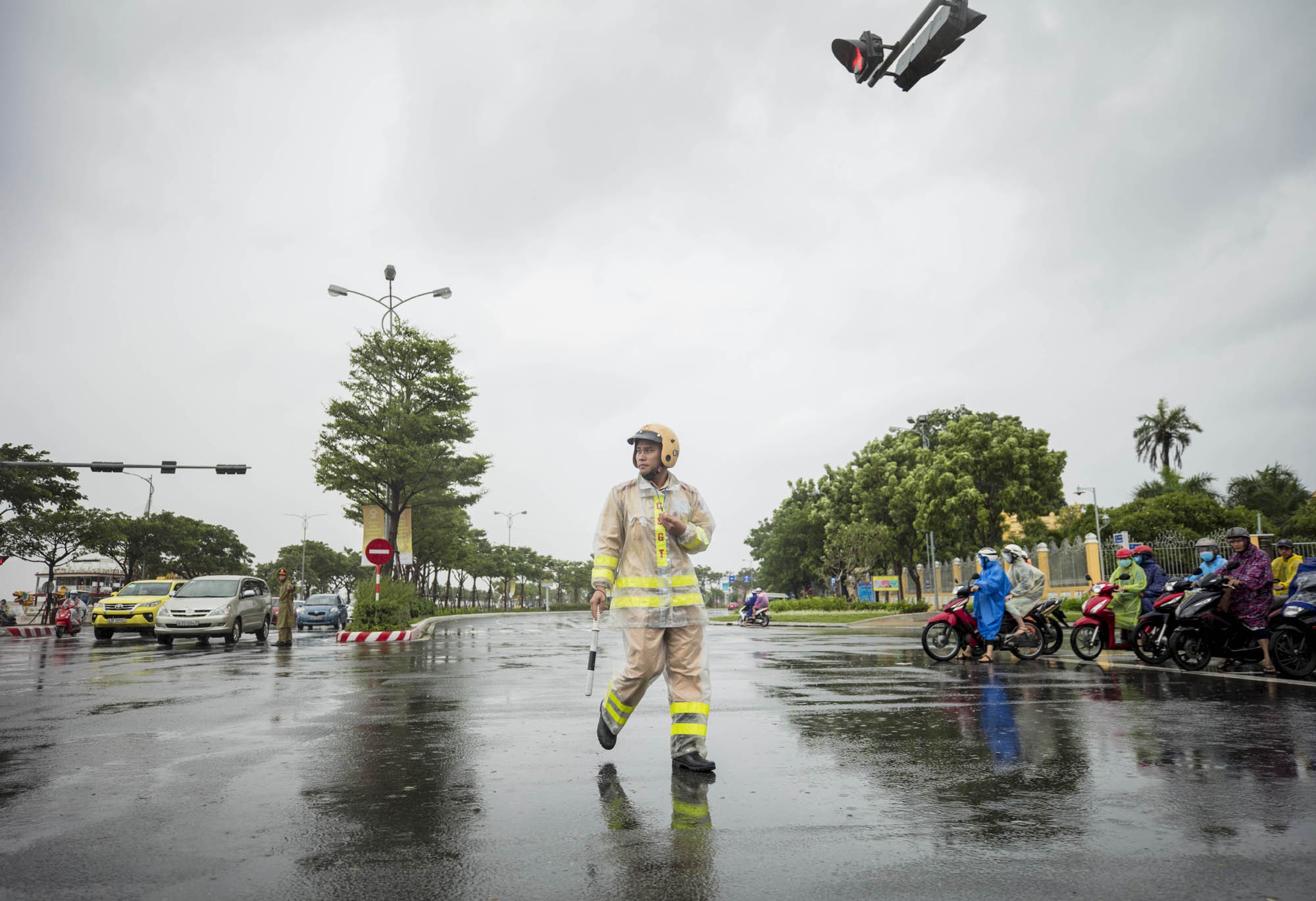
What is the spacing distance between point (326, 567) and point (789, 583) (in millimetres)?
49038

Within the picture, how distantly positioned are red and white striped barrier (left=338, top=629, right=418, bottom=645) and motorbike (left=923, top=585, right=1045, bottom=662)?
12964 mm

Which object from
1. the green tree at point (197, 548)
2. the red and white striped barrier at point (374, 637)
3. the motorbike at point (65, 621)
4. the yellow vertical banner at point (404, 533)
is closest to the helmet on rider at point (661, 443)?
the red and white striped barrier at point (374, 637)

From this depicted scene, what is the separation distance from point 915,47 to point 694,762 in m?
5.91

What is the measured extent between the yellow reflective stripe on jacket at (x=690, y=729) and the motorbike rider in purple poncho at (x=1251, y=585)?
9106mm

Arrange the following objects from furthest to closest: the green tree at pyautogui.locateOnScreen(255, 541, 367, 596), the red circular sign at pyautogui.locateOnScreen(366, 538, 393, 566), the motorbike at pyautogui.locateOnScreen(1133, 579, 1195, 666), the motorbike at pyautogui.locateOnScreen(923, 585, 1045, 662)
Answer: the green tree at pyautogui.locateOnScreen(255, 541, 367, 596) < the red circular sign at pyautogui.locateOnScreen(366, 538, 393, 566) < the motorbike at pyautogui.locateOnScreen(923, 585, 1045, 662) < the motorbike at pyautogui.locateOnScreen(1133, 579, 1195, 666)

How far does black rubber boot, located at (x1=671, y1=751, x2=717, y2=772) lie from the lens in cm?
517

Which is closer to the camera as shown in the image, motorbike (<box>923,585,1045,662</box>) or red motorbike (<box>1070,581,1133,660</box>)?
red motorbike (<box>1070,581,1133,660</box>)

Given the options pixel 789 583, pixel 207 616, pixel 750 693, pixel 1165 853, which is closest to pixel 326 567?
pixel 789 583

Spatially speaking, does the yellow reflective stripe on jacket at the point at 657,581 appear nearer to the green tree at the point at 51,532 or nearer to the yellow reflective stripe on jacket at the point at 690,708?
the yellow reflective stripe on jacket at the point at 690,708

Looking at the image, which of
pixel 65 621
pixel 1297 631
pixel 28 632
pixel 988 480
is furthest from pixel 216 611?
pixel 988 480

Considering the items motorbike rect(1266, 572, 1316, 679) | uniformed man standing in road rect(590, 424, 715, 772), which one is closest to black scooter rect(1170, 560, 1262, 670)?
motorbike rect(1266, 572, 1316, 679)

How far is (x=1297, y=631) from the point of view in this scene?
10.5 meters

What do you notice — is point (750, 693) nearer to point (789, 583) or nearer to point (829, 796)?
point (829, 796)

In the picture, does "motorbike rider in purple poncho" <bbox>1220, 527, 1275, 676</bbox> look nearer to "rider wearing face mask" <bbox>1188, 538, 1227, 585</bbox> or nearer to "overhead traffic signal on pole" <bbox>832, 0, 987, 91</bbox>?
"rider wearing face mask" <bbox>1188, 538, 1227, 585</bbox>
